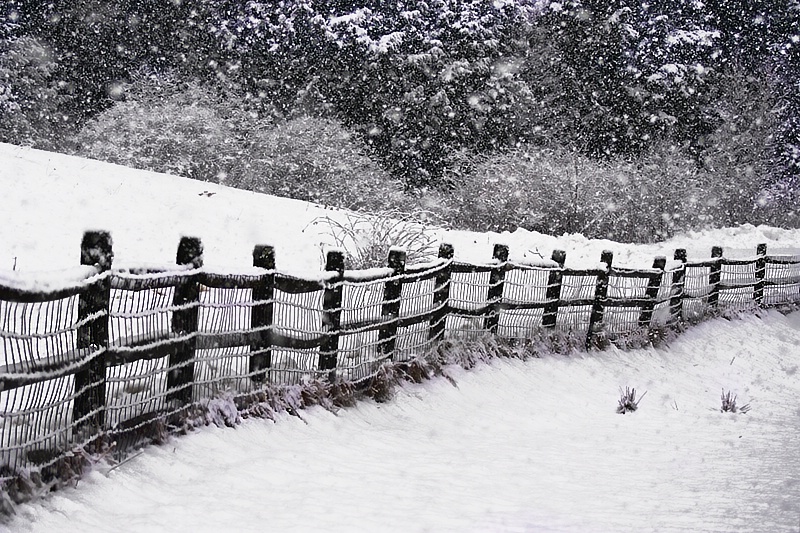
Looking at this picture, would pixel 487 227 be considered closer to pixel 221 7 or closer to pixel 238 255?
pixel 238 255

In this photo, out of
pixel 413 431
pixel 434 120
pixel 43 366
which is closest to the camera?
pixel 43 366

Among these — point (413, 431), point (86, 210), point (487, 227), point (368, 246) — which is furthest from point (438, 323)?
point (487, 227)

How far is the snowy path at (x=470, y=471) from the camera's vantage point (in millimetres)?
4520

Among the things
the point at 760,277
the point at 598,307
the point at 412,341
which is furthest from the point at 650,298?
the point at 760,277

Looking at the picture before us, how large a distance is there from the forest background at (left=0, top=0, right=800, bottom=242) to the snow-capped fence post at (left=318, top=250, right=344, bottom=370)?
19574 millimetres

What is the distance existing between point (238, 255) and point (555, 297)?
5724 mm

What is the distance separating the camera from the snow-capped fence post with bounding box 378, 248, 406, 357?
7.63m

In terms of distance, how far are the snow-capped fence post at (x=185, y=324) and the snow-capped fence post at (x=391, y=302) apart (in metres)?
2.46

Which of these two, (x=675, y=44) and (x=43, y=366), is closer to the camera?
(x=43, y=366)

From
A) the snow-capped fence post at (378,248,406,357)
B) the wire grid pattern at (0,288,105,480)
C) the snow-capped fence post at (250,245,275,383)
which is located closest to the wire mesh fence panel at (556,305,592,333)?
the snow-capped fence post at (378,248,406,357)

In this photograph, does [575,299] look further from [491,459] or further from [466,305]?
[491,459]

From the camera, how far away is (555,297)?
10.9m

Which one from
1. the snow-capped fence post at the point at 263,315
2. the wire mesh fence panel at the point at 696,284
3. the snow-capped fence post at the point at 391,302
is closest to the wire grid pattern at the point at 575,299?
the wire mesh fence panel at the point at 696,284

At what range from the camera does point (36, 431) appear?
4.18 metres
